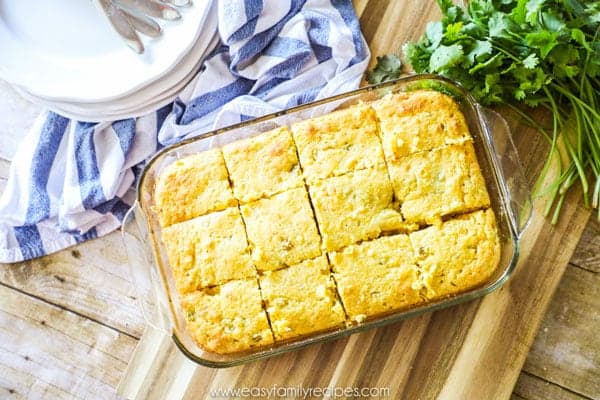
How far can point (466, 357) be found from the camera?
2766 mm

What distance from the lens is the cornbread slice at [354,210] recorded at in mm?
2605

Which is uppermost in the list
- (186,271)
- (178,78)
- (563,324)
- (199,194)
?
(178,78)

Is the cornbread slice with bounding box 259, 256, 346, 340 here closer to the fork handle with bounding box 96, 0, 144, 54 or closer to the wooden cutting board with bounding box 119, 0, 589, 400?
the wooden cutting board with bounding box 119, 0, 589, 400

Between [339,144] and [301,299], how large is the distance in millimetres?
649

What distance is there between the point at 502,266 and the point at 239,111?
1318 millimetres

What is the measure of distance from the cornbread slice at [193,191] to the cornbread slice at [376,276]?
0.53 meters

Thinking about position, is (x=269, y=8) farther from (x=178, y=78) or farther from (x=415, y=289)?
(x=415, y=289)

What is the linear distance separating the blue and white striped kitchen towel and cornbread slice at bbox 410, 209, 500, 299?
76 centimetres

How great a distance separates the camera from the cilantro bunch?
8.35ft

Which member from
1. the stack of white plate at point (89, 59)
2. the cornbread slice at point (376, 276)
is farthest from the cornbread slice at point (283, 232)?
the stack of white plate at point (89, 59)

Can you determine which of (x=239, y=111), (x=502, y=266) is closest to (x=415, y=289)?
(x=502, y=266)

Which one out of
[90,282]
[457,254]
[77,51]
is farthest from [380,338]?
[77,51]

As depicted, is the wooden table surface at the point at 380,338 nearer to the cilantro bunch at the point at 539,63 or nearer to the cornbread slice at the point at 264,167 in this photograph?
the cilantro bunch at the point at 539,63

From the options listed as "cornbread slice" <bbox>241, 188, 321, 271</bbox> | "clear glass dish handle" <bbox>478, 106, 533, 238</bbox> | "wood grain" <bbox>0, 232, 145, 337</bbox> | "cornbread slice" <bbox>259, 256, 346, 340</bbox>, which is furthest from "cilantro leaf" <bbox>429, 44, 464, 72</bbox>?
"wood grain" <bbox>0, 232, 145, 337</bbox>
